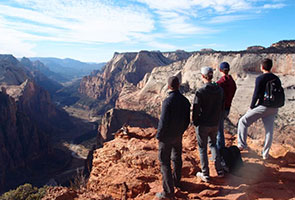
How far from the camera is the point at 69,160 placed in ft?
150

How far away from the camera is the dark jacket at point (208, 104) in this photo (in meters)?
4.64

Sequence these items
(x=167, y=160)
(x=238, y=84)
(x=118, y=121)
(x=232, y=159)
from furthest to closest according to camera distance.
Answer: (x=118, y=121)
(x=238, y=84)
(x=232, y=159)
(x=167, y=160)

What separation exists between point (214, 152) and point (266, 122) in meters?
1.56

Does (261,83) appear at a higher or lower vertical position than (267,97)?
higher

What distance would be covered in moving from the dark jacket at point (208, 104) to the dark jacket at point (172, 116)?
0.39 metres

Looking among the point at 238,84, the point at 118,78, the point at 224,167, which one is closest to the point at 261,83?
the point at 224,167

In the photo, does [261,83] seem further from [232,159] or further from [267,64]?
[232,159]

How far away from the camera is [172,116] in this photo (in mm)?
4324

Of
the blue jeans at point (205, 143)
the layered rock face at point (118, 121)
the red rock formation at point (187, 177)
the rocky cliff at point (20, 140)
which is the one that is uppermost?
the blue jeans at point (205, 143)

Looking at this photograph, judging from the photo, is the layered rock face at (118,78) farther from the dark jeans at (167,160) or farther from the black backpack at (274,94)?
the black backpack at (274,94)

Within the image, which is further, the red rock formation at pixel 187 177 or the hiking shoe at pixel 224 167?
the hiking shoe at pixel 224 167

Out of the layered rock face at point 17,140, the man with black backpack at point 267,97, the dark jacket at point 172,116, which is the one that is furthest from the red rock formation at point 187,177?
the layered rock face at point 17,140

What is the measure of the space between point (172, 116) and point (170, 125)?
185mm

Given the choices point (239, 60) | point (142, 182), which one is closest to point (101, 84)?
point (239, 60)
